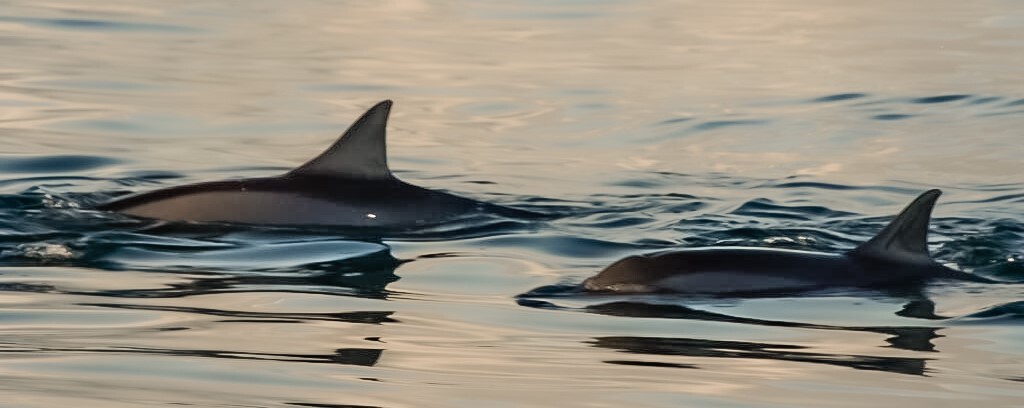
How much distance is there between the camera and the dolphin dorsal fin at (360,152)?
392 inches

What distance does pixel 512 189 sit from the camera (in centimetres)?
1288

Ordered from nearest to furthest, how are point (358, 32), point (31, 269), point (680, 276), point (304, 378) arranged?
point (304, 378)
point (680, 276)
point (31, 269)
point (358, 32)

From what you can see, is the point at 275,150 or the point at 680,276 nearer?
the point at 680,276

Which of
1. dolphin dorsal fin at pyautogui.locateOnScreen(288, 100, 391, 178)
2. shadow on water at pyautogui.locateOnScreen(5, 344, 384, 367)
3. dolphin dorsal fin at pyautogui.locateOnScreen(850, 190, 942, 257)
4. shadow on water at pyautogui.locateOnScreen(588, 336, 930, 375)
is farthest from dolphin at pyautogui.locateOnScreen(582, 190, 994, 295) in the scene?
dolphin dorsal fin at pyautogui.locateOnScreen(288, 100, 391, 178)

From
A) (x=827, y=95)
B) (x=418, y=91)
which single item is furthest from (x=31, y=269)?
(x=827, y=95)

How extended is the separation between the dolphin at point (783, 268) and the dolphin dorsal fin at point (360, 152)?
84.6 inches

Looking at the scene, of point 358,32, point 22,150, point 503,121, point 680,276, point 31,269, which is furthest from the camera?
point 358,32

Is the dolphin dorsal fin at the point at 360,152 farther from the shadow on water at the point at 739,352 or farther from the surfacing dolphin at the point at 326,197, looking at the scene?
the shadow on water at the point at 739,352

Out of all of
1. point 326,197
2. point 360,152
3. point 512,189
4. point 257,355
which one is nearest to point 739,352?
point 257,355

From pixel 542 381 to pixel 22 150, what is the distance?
29.5 feet

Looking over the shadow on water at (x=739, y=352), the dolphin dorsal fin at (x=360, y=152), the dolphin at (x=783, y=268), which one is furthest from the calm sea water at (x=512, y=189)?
the dolphin dorsal fin at (x=360, y=152)

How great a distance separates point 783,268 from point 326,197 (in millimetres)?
3023

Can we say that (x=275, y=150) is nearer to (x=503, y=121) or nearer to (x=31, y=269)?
(x=503, y=121)

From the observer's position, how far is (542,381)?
19.8 feet
